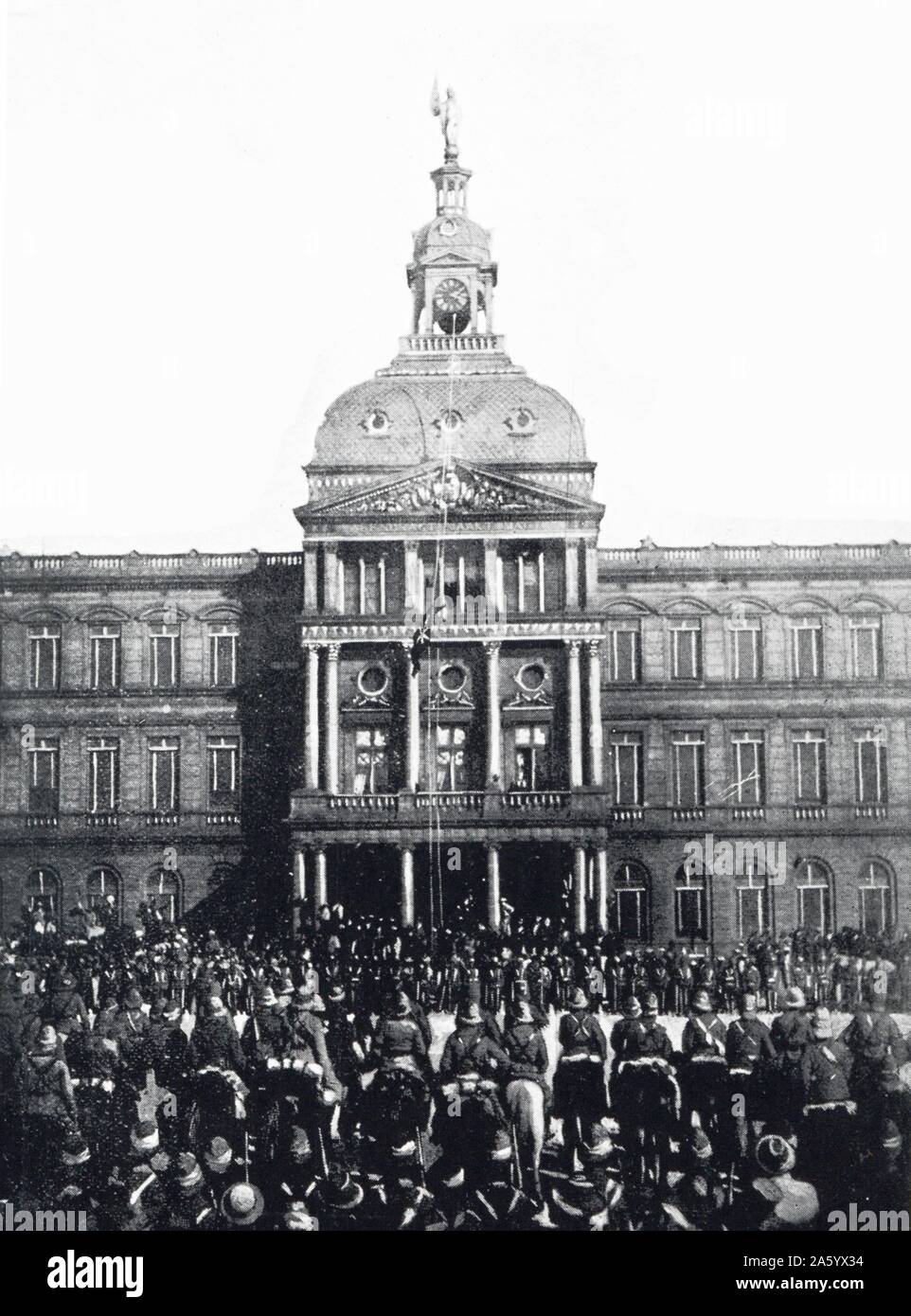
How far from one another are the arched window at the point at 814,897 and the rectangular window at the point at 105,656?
36.5 ft

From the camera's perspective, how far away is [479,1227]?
631 inches

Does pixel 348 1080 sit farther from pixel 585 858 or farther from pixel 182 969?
pixel 585 858

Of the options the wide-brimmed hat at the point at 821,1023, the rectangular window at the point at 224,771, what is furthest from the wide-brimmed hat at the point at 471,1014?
the rectangular window at the point at 224,771

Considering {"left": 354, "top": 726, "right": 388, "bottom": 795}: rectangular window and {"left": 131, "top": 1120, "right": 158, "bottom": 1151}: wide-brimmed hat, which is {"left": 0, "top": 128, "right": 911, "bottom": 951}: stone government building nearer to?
{"left": 354, "top": 726, "right": 388, "bottom": 795}: rectangular window

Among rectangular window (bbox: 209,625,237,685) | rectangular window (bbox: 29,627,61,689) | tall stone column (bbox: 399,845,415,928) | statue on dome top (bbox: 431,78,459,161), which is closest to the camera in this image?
statue on dome top (bbox: 431,78,459,161)

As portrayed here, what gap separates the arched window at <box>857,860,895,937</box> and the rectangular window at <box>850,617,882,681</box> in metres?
2.83

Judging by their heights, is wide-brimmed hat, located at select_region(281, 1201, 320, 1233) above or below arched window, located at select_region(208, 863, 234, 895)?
below

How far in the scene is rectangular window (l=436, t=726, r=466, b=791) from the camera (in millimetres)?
23745

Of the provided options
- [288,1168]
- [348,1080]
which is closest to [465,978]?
[348,1080]

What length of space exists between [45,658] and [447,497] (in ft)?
22.5

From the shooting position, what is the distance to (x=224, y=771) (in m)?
24.2

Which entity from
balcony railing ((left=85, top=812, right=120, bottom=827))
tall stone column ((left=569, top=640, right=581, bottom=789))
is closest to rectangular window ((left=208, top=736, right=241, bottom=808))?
balcony railing ((left=85, top=812, right=120, bottom=827))

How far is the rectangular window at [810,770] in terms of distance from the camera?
74.3 feet
